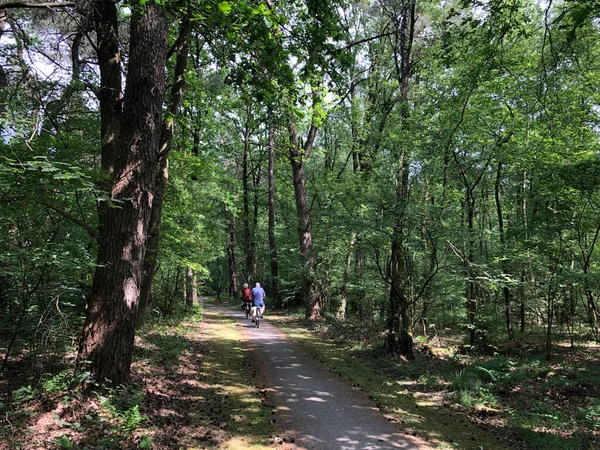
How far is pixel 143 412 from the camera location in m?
4.84

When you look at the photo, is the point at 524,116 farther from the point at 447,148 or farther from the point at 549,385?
the point at 549,385

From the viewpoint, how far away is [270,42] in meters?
4.91

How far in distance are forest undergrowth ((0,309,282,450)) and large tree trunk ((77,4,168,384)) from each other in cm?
46

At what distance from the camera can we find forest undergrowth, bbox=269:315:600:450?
5.17 m

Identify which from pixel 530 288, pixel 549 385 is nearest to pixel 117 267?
pixel 549 385

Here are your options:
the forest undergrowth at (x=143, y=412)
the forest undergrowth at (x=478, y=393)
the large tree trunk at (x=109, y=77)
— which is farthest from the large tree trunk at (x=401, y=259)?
the large tree trunk at (x=109, y=77)

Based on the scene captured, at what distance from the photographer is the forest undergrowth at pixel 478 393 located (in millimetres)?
5168

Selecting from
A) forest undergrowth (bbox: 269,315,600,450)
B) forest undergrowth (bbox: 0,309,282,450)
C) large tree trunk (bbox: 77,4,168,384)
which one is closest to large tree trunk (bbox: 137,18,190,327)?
forest undergrowth (bbox: 0,309,282,450)

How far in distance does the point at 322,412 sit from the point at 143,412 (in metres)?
2.64

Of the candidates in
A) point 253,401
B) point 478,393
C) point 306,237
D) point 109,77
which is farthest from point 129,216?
A: point 306,237

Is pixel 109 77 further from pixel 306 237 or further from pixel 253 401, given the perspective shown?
pixel 306 237

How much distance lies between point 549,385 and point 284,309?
49.6 feet

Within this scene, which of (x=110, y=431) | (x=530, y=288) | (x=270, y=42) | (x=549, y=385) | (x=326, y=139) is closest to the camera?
(x=110, y=431)

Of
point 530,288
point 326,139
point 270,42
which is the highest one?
point 326,139
